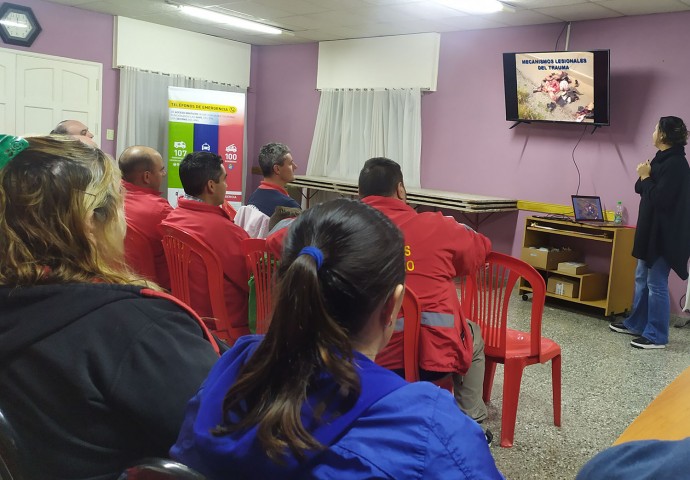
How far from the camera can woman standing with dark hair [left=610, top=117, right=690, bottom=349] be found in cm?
444

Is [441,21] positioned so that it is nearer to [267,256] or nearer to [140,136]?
[140,136]

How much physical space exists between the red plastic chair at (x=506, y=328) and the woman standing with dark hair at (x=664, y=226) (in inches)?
78.0

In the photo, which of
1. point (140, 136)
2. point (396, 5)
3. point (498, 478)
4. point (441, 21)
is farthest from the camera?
point (140, 136)

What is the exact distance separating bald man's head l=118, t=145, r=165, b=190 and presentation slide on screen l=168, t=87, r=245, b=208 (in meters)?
4.39

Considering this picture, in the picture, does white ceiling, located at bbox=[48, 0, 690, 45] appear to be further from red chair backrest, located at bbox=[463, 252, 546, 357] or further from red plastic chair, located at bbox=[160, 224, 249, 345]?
red plastic chair, located at bbox=[160, 224, 249, 345]

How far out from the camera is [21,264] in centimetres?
114

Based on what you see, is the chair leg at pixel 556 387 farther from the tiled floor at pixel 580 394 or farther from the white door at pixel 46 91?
the white door at pixel 46 91

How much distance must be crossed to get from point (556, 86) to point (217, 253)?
4.25 meters

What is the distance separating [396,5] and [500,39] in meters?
1.25

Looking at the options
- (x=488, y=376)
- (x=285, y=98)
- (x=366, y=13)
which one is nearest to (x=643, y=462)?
(x=488, y=376)

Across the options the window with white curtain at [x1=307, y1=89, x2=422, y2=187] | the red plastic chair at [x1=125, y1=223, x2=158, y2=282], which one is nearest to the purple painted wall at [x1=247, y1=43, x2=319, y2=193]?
the window with white curtain at [x1=307, y1=89, x2=422, y2=187]

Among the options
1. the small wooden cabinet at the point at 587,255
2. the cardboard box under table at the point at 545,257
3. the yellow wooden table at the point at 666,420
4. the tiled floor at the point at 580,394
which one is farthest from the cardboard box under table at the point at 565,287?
the yellow wooden table at the point at 666,420

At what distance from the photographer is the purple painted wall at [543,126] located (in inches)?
209

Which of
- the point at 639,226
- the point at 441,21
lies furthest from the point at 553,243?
the point at 441,21
